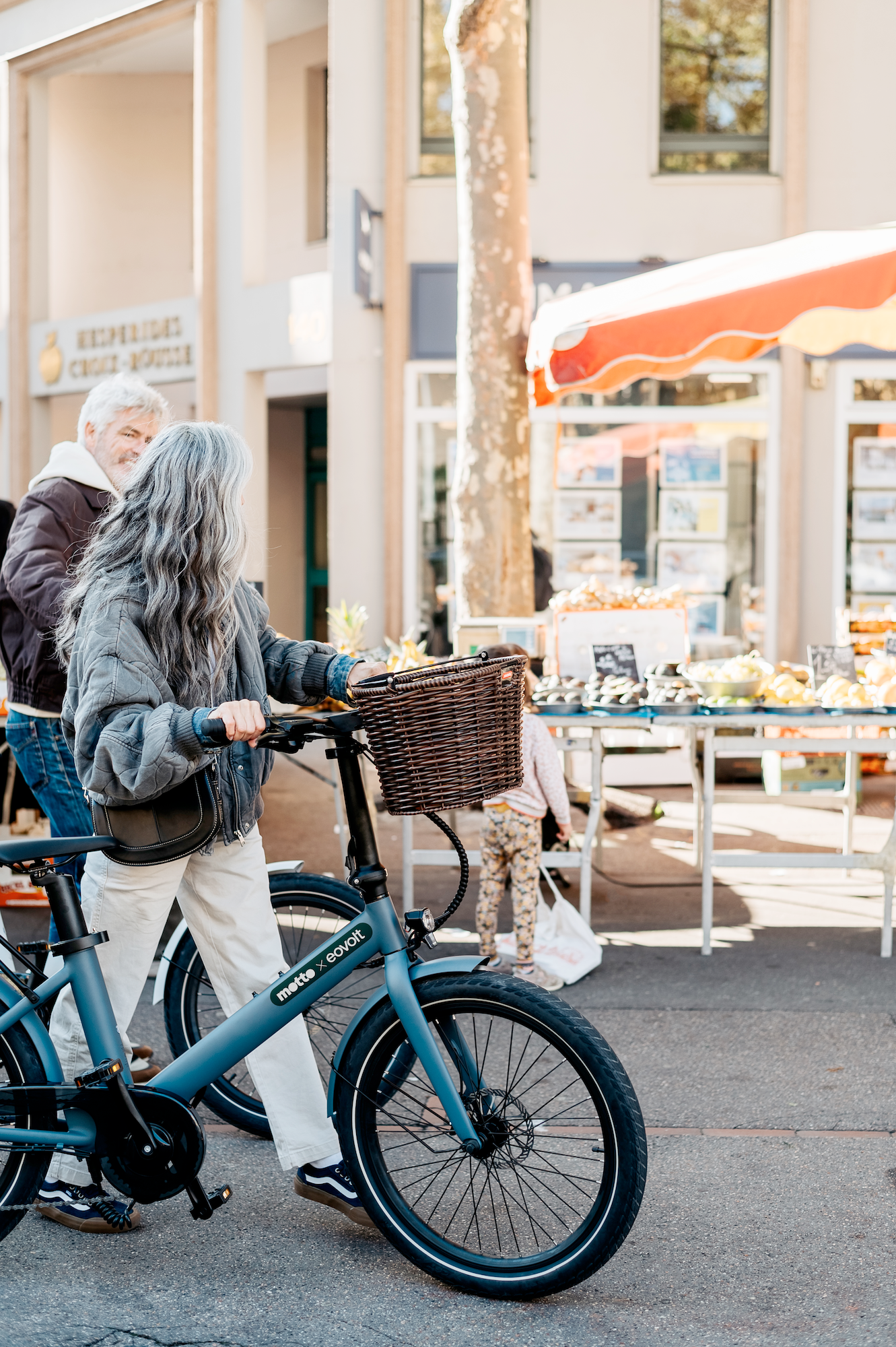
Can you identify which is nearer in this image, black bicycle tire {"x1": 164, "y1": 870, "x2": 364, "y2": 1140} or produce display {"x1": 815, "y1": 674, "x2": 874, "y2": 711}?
black bicycle tire {"x1": 164, "y1": 870, "x2": 364, "y2": 1140}

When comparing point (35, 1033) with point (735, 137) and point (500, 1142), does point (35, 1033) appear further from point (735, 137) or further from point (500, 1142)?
point (735, 137)

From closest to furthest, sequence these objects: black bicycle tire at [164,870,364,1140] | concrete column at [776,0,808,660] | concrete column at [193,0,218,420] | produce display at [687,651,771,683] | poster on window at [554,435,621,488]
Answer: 1. black bicycle tire at [164,870,364,1140]
2. produce display at [687,651,771,683]
3. concrete column at [776,0,808,660]
4. poster on window at [554,435,621,488]
5. concrete column at [193,0,218,420]

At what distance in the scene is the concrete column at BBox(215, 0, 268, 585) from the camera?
11578mm

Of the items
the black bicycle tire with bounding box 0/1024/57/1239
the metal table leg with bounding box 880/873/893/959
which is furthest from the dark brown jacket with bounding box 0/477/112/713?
the metal table leg with bounding box 880/873/893/959

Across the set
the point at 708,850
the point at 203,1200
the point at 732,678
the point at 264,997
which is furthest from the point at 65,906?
the point at 732,678

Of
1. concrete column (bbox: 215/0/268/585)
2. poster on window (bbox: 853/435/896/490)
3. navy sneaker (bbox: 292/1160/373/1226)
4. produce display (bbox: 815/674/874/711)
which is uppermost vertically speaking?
concrete column (bbox: 215/0/268/585)

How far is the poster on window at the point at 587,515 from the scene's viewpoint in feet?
35.3

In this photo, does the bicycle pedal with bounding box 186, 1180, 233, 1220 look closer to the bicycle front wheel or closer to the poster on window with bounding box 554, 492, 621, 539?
the bicycle front wheel

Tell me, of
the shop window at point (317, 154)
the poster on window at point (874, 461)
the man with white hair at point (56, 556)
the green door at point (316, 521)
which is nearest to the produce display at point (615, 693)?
the man with white hair at point (56, 556)

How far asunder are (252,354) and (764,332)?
7103 mm

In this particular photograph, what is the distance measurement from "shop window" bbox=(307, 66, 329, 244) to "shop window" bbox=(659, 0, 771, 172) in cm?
419

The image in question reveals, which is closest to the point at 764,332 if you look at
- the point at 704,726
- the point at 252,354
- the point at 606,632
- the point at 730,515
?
the point at 704,726

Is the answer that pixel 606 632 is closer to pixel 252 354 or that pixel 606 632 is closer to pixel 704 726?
pixel 704 726

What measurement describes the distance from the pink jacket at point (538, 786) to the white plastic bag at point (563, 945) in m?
0.37
